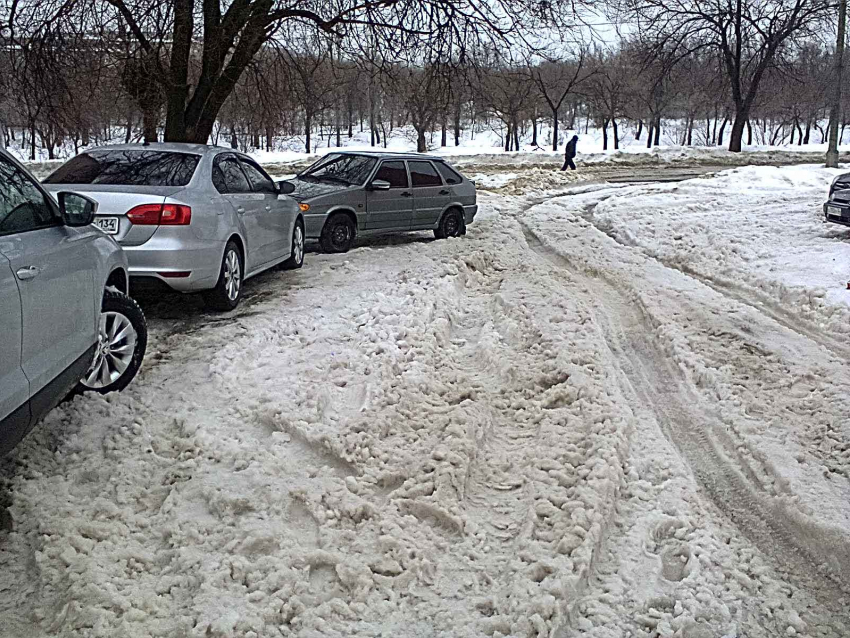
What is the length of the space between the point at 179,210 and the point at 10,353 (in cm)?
361

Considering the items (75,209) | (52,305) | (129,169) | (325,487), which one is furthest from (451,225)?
(52,305)

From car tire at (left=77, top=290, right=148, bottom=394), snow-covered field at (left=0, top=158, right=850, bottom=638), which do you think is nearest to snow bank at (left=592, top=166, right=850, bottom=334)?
snow-covered field at (left=0, top=158, right=850, bottom=638)

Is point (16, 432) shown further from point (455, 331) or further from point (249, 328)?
point (455, 331)

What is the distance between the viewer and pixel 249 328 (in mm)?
7117

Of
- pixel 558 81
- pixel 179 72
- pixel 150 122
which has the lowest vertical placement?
→ pixel 150 122

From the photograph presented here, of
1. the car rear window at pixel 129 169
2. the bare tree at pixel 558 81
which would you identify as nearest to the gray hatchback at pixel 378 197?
the car rear window at pixel 129 169

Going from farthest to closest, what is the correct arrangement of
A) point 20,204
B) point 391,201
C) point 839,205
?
point 391,201, point 839,205, point 20,204

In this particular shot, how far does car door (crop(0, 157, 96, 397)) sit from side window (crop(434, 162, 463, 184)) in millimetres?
9820

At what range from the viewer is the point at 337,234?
12.1 meters

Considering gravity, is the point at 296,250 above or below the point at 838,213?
below

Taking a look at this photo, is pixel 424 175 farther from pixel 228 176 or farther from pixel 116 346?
pixel 116 346

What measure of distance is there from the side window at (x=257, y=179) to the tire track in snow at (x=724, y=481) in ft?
13.6

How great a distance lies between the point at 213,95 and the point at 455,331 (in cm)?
837

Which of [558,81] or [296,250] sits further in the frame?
[558,81]
